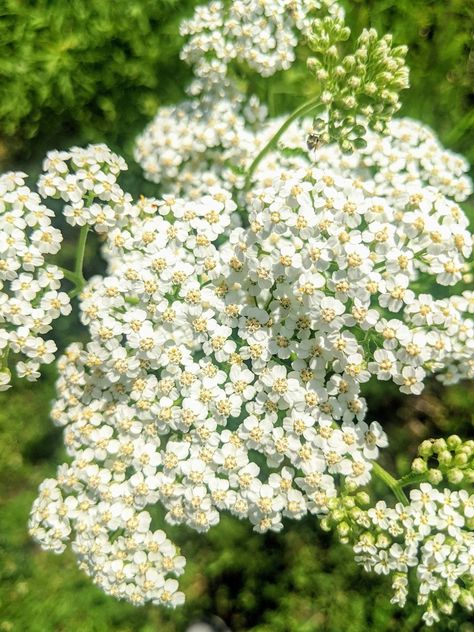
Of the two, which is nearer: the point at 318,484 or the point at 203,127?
the point at 318,484

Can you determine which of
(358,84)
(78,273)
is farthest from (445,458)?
(78,273)

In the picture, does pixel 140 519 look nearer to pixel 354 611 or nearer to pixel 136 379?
pixel 136 379

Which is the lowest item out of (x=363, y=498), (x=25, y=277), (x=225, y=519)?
(x=225, y=519)

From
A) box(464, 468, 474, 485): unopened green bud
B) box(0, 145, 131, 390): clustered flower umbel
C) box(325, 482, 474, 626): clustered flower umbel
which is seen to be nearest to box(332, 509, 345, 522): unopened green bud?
box(325, 482, 474, 626): clustered flower umbel

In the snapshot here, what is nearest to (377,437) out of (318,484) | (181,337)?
(318,484)

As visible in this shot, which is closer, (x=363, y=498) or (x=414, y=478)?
(x=363, y=498)

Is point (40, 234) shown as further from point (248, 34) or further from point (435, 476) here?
point (435, 476)

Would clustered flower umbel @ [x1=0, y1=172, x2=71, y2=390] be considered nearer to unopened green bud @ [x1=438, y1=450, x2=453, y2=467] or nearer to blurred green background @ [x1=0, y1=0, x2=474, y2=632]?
blurred green background @ [x1=0, y1=0, x2=474, y2=632]

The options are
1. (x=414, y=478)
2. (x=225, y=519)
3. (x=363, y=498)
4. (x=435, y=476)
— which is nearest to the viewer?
(x=435, y=476)
